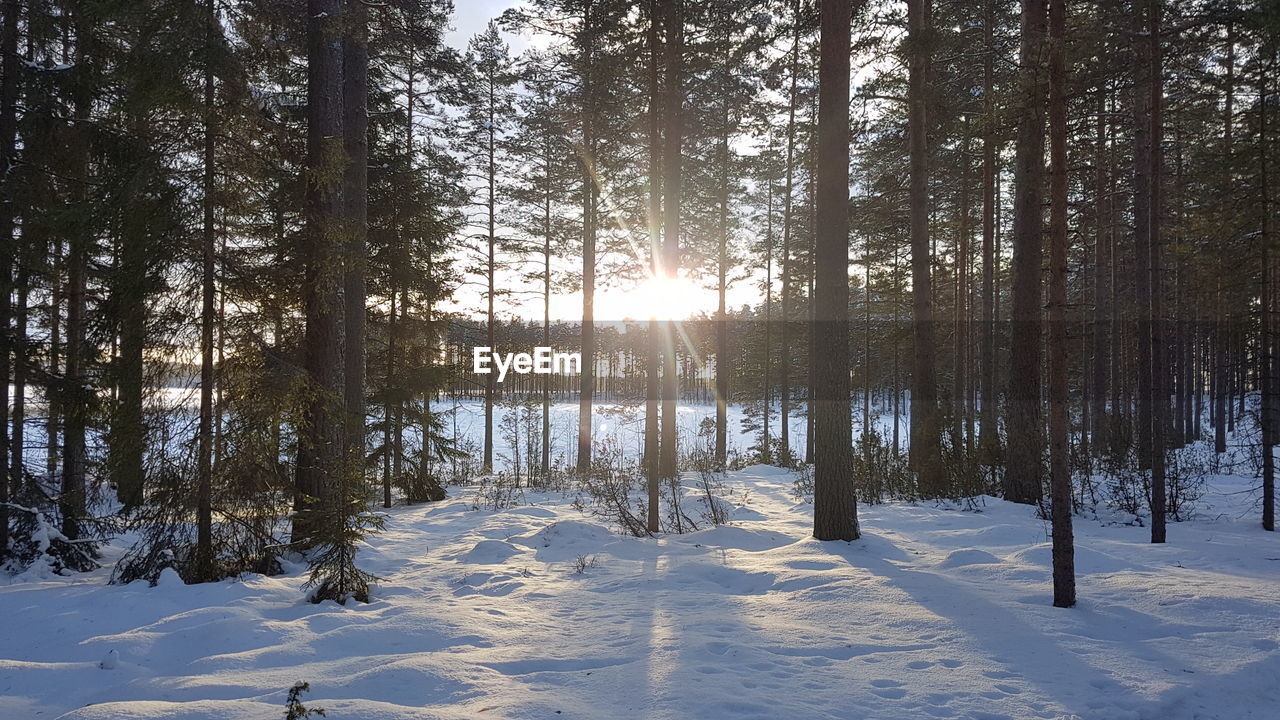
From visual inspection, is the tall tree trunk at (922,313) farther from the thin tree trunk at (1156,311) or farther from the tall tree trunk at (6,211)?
the tall tree trunk at (6,211)

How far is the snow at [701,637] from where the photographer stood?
11.5ft

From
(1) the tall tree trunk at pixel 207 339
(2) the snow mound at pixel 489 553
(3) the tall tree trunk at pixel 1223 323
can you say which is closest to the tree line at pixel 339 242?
(1) the tall tree trunk at pixel 207 339

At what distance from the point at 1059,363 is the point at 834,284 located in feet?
8.94

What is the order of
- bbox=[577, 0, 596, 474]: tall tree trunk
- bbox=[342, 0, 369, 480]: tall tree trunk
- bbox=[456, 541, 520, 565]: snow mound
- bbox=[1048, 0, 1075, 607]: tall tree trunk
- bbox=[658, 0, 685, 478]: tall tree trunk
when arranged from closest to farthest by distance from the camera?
bbox=[1048, 0, 1075, 607]: tall tree trunk < bbox=[456, 541, 520, 565]: snow mound < bbox=[658, 0, 685, 478]: tall tree trunk < bbox=[342, 0, 369, 480]: tall tree trunk < bbox=[577, 0, 596, 474]: tall tree trunk

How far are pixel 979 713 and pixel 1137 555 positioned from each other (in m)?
4.76

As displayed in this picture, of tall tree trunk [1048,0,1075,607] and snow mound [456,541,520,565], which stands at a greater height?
tall tree trunk [1048,0,1075,607]

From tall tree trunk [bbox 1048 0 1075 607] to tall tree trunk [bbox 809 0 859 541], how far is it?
2335 millimetres

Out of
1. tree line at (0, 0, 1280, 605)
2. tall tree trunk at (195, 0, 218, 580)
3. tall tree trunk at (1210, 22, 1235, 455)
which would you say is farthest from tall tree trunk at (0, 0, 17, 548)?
tall tree trunk at (1210, 22, 1235, 455)

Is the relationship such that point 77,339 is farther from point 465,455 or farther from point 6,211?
point 465,455

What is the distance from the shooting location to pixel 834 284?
704cm

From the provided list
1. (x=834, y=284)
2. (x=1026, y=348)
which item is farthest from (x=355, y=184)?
(x=1026, y=348)

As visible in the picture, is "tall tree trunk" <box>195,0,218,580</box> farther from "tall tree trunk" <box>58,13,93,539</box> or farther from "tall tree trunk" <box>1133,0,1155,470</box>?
"tall tree trunk" <box>1133,0,1155,470</box>

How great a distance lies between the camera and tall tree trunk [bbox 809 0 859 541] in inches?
275

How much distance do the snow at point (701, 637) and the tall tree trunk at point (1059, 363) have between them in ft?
1.32
